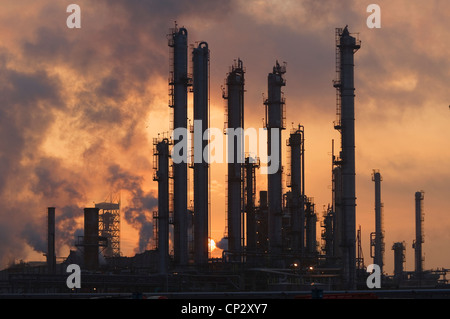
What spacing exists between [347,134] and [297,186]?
11.6 metres

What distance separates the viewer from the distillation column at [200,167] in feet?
204

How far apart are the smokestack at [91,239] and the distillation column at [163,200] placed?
10.1m

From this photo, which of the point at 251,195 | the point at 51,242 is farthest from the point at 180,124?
the point at 51,242

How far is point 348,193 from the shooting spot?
2354 inches

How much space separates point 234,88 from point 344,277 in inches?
663

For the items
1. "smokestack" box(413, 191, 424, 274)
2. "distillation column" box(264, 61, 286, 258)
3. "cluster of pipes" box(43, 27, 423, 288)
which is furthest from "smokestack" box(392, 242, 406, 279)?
"distillation column" box(264, 61, 286, 258)

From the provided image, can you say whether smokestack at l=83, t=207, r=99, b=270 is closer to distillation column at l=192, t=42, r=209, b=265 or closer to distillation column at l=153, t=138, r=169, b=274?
distillation column at l=153, t=138, r=169, b=274

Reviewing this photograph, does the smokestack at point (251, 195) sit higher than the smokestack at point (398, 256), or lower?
higher

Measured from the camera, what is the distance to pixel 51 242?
7812 cm

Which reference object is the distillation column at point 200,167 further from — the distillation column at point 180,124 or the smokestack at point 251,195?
the smokestack at point 251,195

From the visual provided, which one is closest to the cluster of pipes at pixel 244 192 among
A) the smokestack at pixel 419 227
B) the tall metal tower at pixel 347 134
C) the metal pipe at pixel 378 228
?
the tall metal tower at pixel 347 134

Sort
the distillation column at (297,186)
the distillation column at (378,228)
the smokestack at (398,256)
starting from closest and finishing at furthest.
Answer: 1. the distillation column at (297,186)
2. the distillation column at (378,228)
3. the smokestack at (398,256)
